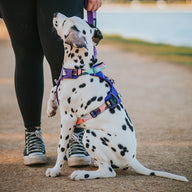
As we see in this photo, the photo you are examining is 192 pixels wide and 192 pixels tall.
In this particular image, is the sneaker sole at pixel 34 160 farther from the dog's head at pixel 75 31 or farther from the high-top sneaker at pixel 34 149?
the dog's head at pixel 75 31

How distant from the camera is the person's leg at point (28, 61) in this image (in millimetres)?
3500

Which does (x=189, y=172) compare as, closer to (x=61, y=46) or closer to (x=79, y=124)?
(x=79, y=124)

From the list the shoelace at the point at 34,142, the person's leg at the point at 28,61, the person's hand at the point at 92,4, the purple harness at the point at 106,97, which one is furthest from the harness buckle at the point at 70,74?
the shoelace at the point at 34,142

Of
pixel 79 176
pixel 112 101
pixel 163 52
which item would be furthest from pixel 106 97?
pixel 163 52

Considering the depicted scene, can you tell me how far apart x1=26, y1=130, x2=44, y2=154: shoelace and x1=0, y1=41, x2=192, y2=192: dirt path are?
187 millimetres

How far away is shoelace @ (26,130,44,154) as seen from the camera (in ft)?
12.2

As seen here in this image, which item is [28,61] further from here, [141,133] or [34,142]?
[141,133]

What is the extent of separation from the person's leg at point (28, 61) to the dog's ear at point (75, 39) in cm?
64

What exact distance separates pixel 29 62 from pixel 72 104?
87cm

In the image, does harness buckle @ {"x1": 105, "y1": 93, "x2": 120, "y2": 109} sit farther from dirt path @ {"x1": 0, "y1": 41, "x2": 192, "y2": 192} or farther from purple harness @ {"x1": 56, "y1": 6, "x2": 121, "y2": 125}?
dirt path @ {"x1": 0, "y1": 41, "x2": 192, "y2": 192}

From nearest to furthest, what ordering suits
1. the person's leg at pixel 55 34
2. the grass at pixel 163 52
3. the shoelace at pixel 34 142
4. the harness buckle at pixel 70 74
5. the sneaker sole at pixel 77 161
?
the harness buckle at pixel 70 74 < the person's leg at pixel 55 34 < the sneaker sole at pixel 77 161 < the shoelace at pixel 34 142 < the grass at pixel 163 52

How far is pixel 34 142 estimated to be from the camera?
12.4ft

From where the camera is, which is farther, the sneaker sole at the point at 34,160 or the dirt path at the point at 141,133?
the sneaker sole at the point at 34,160

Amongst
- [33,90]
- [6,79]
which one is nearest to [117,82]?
[6,79]
